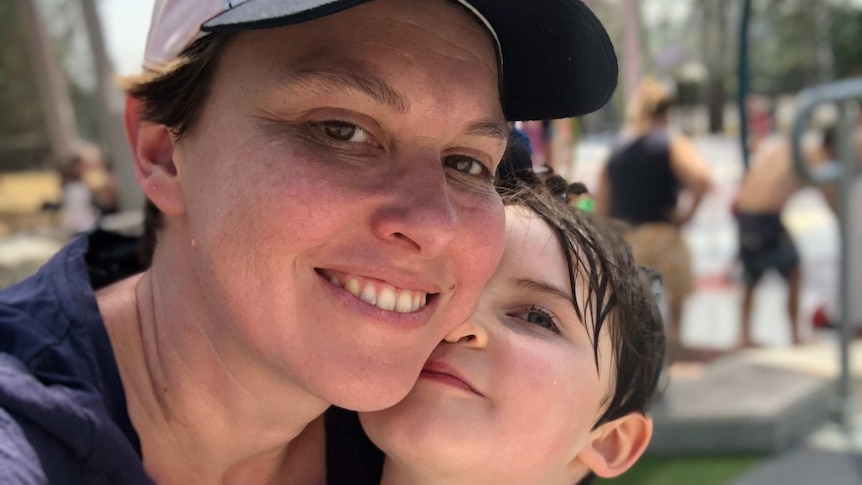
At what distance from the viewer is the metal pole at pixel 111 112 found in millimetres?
6973

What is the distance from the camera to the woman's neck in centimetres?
125

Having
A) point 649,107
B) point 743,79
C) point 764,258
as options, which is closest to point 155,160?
point 743,79

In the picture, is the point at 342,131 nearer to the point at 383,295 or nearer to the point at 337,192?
the point at 337,192

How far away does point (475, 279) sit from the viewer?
1.24 meters

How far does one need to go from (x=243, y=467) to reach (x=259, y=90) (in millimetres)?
681

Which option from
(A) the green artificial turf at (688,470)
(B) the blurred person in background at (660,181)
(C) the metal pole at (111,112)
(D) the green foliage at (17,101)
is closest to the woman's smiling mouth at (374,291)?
(A) the green artificial turf at (688,470)

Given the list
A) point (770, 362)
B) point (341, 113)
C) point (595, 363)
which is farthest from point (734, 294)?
point (341, 113)

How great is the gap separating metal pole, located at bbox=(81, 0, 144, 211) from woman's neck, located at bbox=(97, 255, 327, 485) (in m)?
5.91

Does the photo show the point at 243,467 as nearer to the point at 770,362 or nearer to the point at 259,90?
the point at 259,90

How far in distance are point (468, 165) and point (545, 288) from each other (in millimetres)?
291

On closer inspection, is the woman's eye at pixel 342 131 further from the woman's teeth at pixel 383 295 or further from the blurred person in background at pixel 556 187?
the blurred person in background at pixel 556 187

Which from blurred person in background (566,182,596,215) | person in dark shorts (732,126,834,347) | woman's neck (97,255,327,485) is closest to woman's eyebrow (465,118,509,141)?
blurred person in background (566,182,596,215)

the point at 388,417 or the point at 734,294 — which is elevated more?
the point at 388,417

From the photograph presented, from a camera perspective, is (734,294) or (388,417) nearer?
(388,417)
